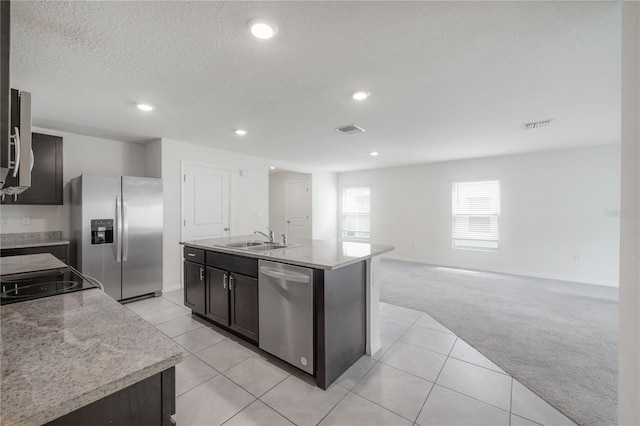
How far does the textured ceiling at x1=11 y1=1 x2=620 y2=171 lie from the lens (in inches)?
60.5

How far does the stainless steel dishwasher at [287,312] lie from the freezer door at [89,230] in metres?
2.51

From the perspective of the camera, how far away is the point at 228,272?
2598 millimetres

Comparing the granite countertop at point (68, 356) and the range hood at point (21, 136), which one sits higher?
the range hood at point (21, 136)

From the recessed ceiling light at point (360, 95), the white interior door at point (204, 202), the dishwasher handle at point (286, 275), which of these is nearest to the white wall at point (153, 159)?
the white interior door at point (204, 202)

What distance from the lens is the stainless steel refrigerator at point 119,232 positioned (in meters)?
3.36

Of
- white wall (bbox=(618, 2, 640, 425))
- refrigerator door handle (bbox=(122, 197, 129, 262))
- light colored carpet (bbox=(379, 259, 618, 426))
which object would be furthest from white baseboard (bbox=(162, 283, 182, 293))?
white wall (bbox=(618, 2, 640, 425))

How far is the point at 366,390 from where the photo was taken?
191cm

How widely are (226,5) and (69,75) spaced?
1.69 m

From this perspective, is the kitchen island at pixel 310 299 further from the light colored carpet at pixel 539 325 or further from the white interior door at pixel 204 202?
the white interior door at pixel 204 202

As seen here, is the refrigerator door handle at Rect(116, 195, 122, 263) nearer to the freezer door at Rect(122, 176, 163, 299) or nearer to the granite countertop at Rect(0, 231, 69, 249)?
the freezer door at Rect(122, 176, 163, 299)

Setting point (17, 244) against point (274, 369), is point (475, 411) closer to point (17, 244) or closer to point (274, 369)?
point (274, 369)

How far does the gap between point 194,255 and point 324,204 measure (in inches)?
190

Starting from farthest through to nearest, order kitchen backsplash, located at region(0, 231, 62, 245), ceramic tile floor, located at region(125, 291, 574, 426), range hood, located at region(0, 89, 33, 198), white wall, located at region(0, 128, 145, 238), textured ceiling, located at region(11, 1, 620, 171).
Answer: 1. white wall, located at region(0, 128, 145, 238)
2. kitchen backsplash, located at region(0, 231, 62, 245)
3. ceramic tile floor, located at region(125, 291, 574, 426)
4. textured ceiling, located at region(11, 1, 620, 171)
5. range hood, located at region(0, 89, 33, 198)

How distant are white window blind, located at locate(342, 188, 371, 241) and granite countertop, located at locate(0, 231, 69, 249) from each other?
19.9ft
